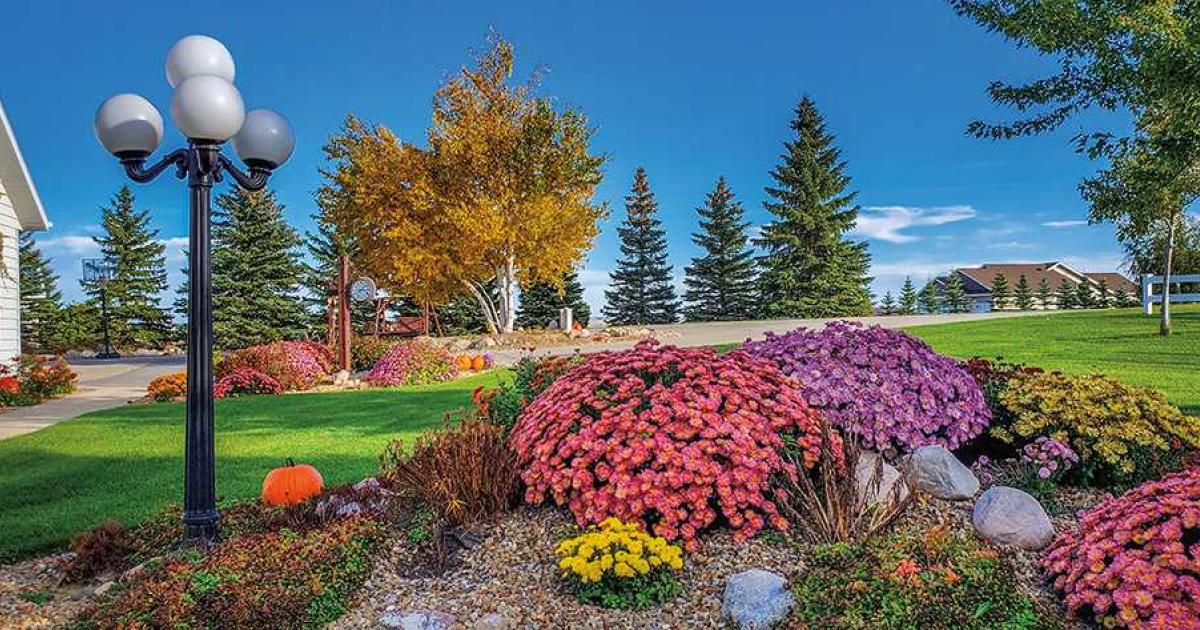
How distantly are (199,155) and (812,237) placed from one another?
28.4 metres

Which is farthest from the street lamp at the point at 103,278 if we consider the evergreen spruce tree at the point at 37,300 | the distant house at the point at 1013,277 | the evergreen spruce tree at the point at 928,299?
the distant house at the point at 1013,277

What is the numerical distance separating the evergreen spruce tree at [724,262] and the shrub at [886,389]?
27574 millimetres

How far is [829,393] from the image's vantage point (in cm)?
444

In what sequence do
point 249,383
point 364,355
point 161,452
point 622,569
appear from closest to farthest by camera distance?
point 622,569, point 161,452, point 249,383, point 364,355

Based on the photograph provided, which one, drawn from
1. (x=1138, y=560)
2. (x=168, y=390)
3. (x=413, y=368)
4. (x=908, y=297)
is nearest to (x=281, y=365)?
(x=168, y=390)

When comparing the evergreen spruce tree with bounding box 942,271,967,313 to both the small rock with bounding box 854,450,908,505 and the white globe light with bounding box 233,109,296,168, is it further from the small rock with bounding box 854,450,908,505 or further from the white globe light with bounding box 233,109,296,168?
the white globe light with bounding box 233,109,296,168

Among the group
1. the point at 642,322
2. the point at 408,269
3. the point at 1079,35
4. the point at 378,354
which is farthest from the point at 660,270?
the point at 1079,35

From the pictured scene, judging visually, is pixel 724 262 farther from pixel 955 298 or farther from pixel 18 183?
pixel 18 183

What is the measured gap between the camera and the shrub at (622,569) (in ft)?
10.4

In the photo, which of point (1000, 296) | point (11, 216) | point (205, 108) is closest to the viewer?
point (205, 108)

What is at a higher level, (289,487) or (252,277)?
(252,277)

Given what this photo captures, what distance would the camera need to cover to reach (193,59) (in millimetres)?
4270

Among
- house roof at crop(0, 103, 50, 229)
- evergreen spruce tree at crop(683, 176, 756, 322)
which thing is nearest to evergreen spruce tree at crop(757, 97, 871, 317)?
evergreen spruce tree at crop(683, 176, 756, 322)

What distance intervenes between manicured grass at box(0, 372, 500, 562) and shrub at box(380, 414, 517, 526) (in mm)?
1820
